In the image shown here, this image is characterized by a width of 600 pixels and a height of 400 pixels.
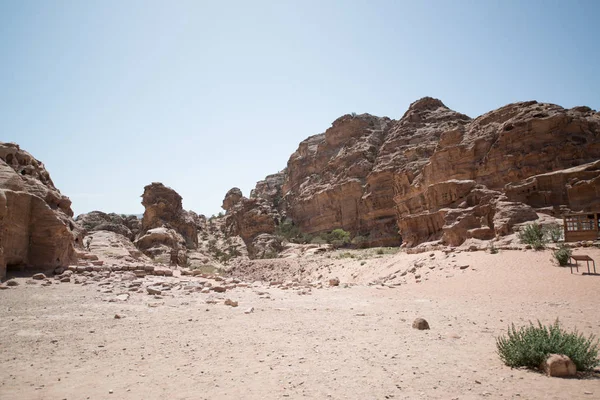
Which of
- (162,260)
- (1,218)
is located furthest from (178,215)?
(1,218)

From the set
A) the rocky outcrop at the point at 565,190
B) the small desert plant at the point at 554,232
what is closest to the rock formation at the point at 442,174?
the rocky outcrop at the point at 565,190

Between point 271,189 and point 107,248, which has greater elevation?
point 271,189

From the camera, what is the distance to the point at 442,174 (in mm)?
37531

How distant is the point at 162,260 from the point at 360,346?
88.1ft

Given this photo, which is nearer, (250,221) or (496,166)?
(496,166)

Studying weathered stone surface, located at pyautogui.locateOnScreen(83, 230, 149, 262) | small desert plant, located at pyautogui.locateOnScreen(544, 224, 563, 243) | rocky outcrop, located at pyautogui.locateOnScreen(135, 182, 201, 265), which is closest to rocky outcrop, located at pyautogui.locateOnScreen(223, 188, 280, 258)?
rocky outcrop, located at pyautogui.locateOnScreen(135, 182, 201, 265)

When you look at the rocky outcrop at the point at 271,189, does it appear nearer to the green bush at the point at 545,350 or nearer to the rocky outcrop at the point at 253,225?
the rocky outcrop at the point at 253,225

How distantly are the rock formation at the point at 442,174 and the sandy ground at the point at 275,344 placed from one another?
1273cm

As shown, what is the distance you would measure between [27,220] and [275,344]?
1302cm

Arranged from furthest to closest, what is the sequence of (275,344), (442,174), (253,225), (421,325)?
1. (253,225)
2. (442,174)
3. (421,325)
4. (275,344)

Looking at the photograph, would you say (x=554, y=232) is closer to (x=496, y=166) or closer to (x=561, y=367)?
(x=496, y=166)

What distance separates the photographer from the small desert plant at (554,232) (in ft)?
61.0

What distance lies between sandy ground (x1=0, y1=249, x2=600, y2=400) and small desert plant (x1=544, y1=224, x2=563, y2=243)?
6.92 m

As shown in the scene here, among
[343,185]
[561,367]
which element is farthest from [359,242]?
[561,367]
